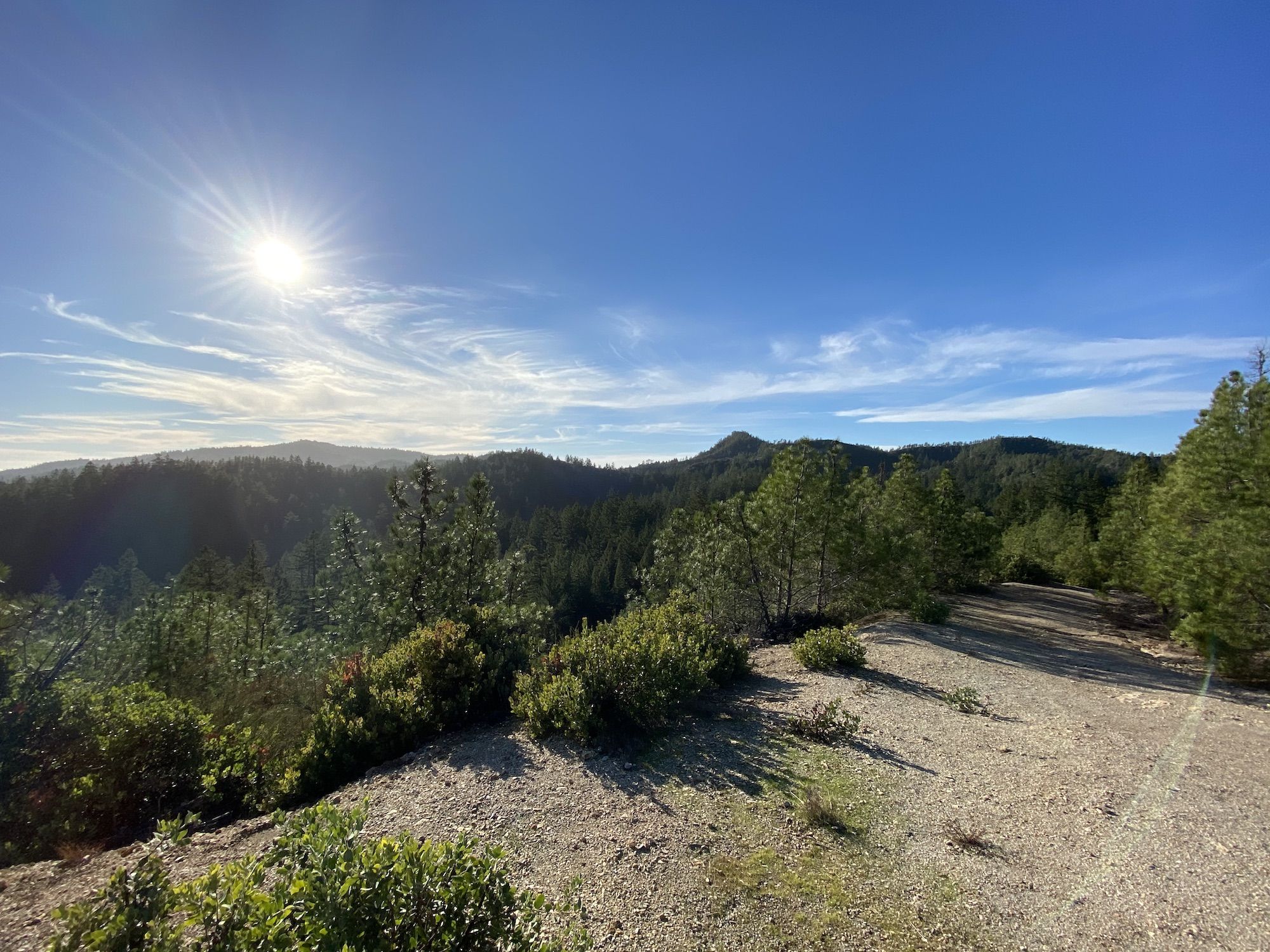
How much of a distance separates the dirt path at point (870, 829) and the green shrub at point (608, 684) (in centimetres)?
36

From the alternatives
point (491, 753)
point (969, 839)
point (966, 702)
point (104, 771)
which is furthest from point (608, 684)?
point (966, 702)

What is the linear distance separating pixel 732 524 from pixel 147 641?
725 inches

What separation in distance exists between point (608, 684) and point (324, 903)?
4920 mm

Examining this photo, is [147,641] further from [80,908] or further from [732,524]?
[80,908]

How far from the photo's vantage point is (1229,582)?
11109 mm

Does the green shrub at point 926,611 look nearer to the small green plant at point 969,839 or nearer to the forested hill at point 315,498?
the small green plant at point 969,839

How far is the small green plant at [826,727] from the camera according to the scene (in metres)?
6.62

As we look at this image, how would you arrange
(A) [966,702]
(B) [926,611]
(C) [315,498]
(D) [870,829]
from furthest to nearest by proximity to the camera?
(C) [315,498] → (B) [926,611] → (A) [966,702] → (D) [870,829]

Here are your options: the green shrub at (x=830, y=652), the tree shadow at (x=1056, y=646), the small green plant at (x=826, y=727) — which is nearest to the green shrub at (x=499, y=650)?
the small green plant at (x=826, y=727)

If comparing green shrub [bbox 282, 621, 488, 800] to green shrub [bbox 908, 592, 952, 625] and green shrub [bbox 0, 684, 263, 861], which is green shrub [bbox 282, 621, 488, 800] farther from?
green shrub [bbox 908, 592, 952, 625]

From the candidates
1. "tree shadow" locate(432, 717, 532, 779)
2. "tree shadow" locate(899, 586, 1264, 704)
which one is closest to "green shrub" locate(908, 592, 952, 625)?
"tree shadow" locate(899, 586, 1264, 704)

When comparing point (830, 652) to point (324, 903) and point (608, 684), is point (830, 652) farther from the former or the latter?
point (324, 903)

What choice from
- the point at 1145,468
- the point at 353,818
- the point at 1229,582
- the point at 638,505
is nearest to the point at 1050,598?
the point at 1145,468

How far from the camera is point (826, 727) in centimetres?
672
